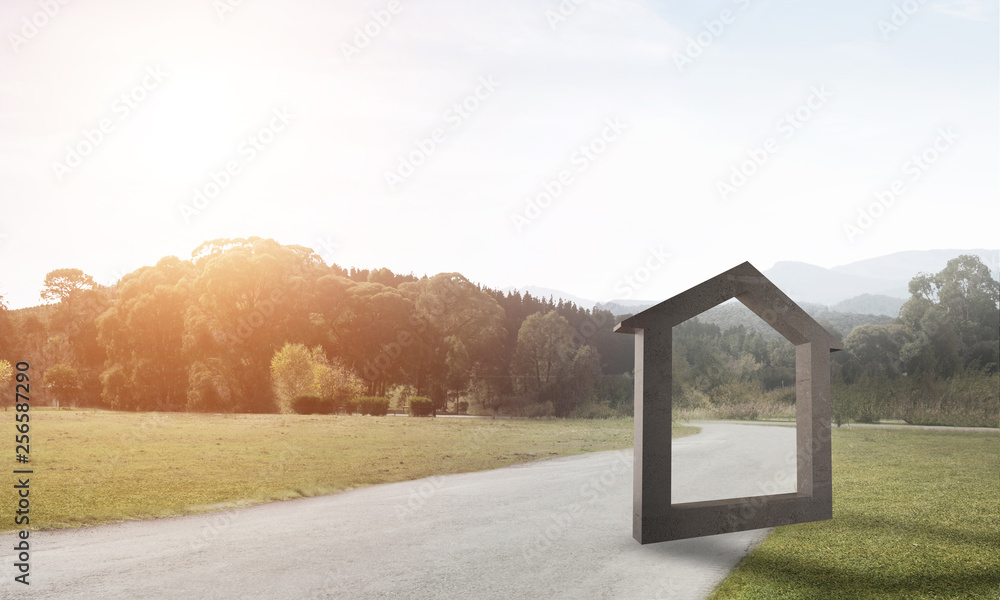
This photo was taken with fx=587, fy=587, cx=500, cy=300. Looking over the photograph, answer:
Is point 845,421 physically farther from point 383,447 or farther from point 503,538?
point 503,538

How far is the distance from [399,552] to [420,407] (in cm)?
2149

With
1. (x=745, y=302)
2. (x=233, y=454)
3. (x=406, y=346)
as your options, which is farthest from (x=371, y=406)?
(x=745, y=302)

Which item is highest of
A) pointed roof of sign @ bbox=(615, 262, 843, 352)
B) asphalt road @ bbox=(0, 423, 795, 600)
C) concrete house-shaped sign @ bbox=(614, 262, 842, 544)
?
pointed roof of sign @ bbox=(615, 262, 843, 352)

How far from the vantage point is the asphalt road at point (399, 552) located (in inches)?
223

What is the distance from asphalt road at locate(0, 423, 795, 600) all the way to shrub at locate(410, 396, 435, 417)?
1724 cm

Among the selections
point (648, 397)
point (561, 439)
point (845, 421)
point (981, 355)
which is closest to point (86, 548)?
point (648, 397)

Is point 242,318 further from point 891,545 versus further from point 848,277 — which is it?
point 848,277

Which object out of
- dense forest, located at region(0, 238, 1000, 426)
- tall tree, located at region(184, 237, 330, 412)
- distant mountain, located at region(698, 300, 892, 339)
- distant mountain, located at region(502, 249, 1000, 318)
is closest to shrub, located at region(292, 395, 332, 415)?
dense forest, located at region(0, 238, 1000, 426)

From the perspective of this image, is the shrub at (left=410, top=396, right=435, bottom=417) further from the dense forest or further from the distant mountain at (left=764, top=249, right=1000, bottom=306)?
the distant mountain at (left=764, top=249, right=1000, bottom=306)

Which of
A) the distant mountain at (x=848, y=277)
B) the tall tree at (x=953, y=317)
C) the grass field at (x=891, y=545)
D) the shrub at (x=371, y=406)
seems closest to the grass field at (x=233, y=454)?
the shrub at (x=371, y=406)

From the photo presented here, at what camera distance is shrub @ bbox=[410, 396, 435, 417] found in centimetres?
2786

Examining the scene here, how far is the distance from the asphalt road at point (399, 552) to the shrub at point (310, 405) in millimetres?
17347

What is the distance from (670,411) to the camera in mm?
7344

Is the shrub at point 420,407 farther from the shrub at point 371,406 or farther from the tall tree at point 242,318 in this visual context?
the tall tree at point 242,318
